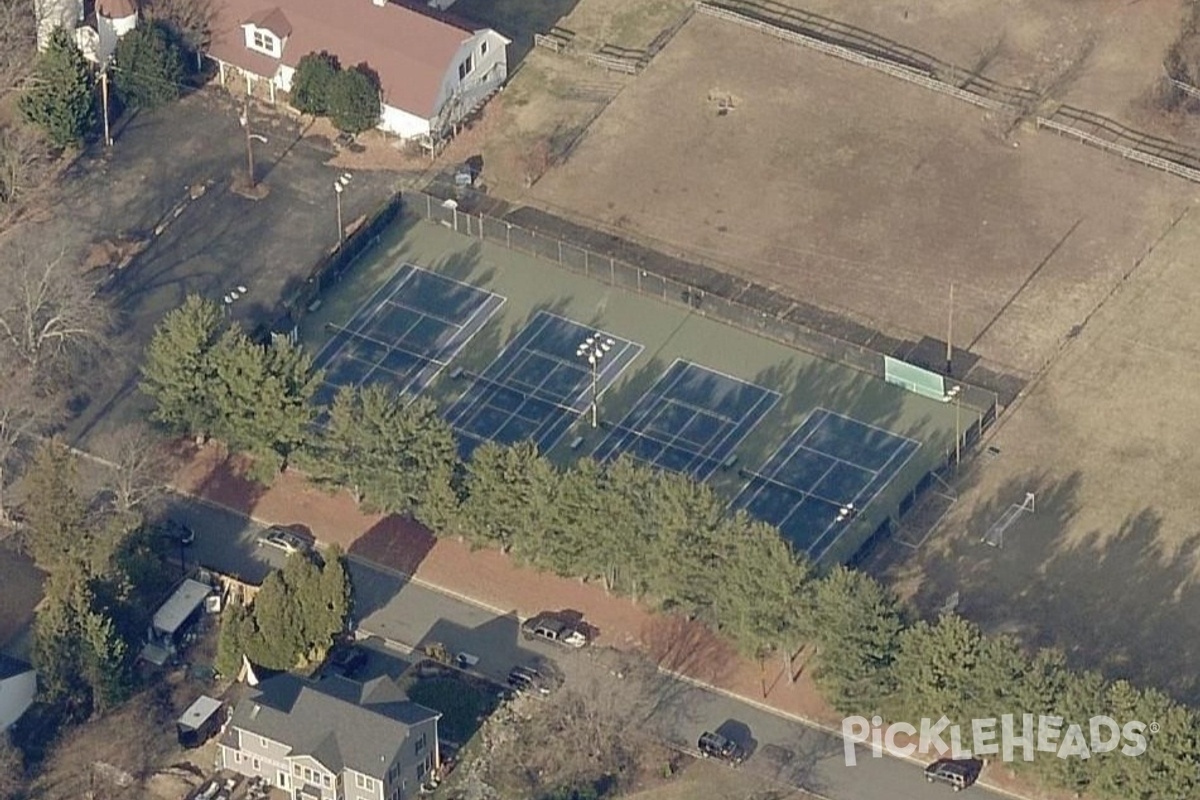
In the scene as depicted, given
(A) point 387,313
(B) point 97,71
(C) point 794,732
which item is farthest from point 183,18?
(C) point 794,732

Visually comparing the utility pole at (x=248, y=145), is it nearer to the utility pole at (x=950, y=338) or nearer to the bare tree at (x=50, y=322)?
the bare tree at (x=50, y=322)

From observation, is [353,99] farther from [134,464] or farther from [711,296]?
[134,464]

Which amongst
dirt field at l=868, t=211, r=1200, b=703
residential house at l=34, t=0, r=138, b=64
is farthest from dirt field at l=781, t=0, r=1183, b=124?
residential house at l=34, t=0, r=138, b=64

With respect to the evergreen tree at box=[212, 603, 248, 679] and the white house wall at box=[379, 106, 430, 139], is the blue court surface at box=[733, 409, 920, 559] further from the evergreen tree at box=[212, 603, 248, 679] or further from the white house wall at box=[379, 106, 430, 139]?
the white house wall at box=[379, 106, 430, 139]

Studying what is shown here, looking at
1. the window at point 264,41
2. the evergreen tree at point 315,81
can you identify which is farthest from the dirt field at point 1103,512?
the window at point 264,41

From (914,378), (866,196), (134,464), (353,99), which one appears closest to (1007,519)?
(914,378)

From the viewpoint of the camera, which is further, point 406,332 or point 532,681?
point 406,332
